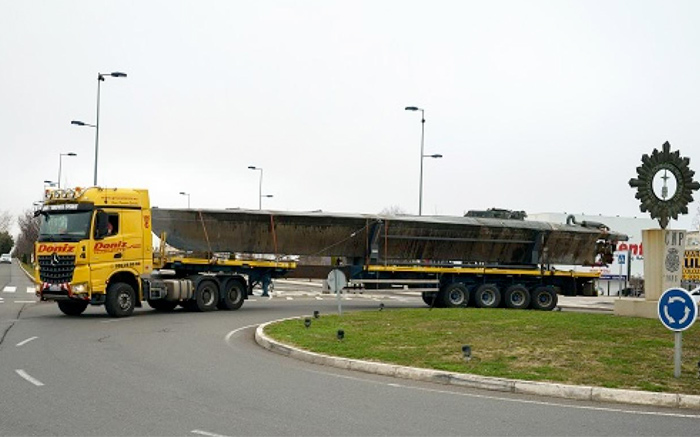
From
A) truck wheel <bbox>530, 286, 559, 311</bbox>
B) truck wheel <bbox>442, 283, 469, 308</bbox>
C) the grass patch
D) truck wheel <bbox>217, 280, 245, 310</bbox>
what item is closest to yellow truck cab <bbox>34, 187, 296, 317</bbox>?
truck wheel <bbox>217, 280, 245, 310</bbox>

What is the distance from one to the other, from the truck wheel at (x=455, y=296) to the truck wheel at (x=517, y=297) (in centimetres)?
183

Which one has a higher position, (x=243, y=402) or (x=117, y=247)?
(x=117, y=247)

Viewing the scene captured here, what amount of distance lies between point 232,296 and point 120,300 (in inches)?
203

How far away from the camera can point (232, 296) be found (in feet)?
86.5

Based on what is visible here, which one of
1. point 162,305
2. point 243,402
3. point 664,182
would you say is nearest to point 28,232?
point 162,305

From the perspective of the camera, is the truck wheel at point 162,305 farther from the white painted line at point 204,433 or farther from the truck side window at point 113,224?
the white painted line at point 204,433

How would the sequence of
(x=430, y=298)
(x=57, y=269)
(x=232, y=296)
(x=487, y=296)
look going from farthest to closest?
(x=430, y=298)
(x=487, y=296)
(x=232, y=296)
(x=57, y=269)

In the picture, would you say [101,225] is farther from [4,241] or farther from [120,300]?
[4,241]

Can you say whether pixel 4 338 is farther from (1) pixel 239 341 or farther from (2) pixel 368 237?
(2) pixel 368 237

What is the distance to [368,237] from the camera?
28.9 meters

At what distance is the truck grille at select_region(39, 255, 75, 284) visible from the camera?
2095 centimetres

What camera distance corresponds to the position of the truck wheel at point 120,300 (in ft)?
70.9

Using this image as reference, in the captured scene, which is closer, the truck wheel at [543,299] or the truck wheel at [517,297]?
the truck wheel at [517,297]

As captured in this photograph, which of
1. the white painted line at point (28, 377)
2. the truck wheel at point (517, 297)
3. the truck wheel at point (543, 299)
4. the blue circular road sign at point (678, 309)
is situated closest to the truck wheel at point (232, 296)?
the truck wheel at point (517, 297)
